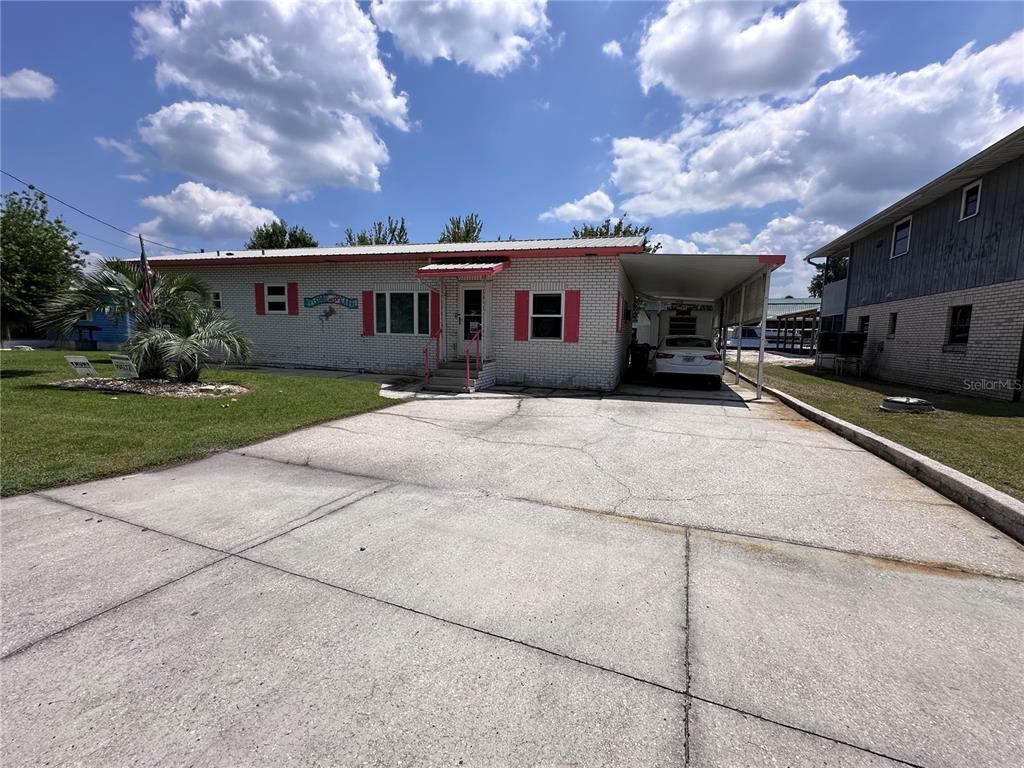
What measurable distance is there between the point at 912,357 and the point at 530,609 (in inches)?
680

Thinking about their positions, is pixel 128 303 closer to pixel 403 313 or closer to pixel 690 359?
pixel 403 313

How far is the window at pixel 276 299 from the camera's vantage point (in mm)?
14852

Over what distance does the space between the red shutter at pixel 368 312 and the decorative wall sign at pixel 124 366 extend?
569 centimetres

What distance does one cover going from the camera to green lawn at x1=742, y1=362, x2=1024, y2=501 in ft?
16.5

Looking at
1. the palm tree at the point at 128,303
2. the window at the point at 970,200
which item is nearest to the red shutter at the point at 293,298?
the palm tree at the point at 128,303

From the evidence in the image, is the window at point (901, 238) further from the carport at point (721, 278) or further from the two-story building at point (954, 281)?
the carport at point (721, 278)

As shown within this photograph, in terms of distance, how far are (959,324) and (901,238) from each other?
502cm

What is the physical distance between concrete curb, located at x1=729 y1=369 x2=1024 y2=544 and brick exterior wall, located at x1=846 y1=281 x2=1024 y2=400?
720 cm

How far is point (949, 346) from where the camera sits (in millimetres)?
12641

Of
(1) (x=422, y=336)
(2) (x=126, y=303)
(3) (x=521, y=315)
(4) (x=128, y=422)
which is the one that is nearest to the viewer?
(4) (x=128, y=422)

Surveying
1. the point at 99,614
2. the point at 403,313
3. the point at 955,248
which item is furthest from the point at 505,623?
the point at 955,248

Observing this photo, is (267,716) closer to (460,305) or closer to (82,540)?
(82,540)

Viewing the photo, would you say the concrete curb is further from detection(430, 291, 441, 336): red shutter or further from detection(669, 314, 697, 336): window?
detection(669, 314, 697, 336): window

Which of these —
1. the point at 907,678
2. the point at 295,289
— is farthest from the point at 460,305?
the point at 907,678
